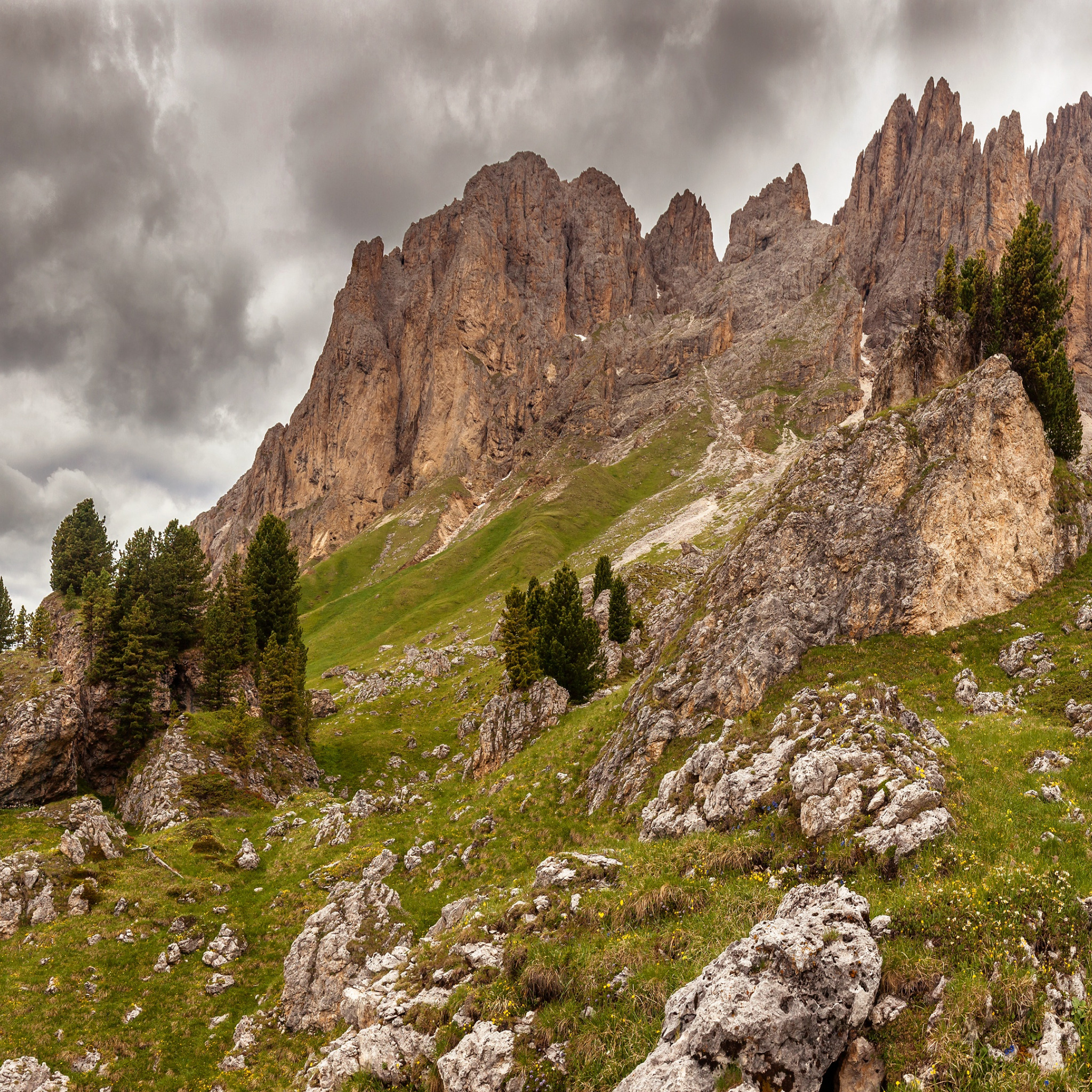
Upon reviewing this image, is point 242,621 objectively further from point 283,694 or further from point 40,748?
point 40,748

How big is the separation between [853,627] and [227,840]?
3695 centimetres

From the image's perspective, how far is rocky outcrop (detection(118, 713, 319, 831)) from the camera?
36781 mm

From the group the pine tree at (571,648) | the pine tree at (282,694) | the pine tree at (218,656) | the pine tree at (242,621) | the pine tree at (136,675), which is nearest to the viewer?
the pine tree at (136,675)

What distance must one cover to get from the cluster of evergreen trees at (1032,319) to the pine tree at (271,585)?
6243 cm

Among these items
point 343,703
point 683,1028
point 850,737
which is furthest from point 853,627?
point 343,703

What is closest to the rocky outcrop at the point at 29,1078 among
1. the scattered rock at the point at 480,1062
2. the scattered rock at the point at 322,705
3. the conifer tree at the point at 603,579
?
the scattered rock at the point at 480,1062

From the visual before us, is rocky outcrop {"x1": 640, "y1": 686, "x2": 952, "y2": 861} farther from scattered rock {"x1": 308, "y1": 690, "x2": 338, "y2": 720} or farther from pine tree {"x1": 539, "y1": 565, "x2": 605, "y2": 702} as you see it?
scattered rock {"x1": 308, "y1": 690, "x2": 338, "y2": 720}

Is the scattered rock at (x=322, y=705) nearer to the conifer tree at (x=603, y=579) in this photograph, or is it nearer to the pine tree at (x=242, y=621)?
the pine tree at (x=242, y=621)

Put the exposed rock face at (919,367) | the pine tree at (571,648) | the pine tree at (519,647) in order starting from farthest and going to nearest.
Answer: the pine tree at (571,648), the pine tree at (519,647), the exposed rock face at (919,367)

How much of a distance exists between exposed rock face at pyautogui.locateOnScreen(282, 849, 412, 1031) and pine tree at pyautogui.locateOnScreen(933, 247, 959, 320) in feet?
185

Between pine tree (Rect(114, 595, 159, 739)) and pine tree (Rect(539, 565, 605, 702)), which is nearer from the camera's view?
pine tree (Rect(114, 595, 159, 739))

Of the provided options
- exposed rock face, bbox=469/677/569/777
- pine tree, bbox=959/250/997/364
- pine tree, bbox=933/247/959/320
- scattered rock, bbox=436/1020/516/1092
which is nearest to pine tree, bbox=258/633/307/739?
exposed rock face, bbox=469/677/569/777

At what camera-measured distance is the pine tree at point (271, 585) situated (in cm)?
5838

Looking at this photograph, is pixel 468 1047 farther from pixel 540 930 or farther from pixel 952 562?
pixel 952 562
